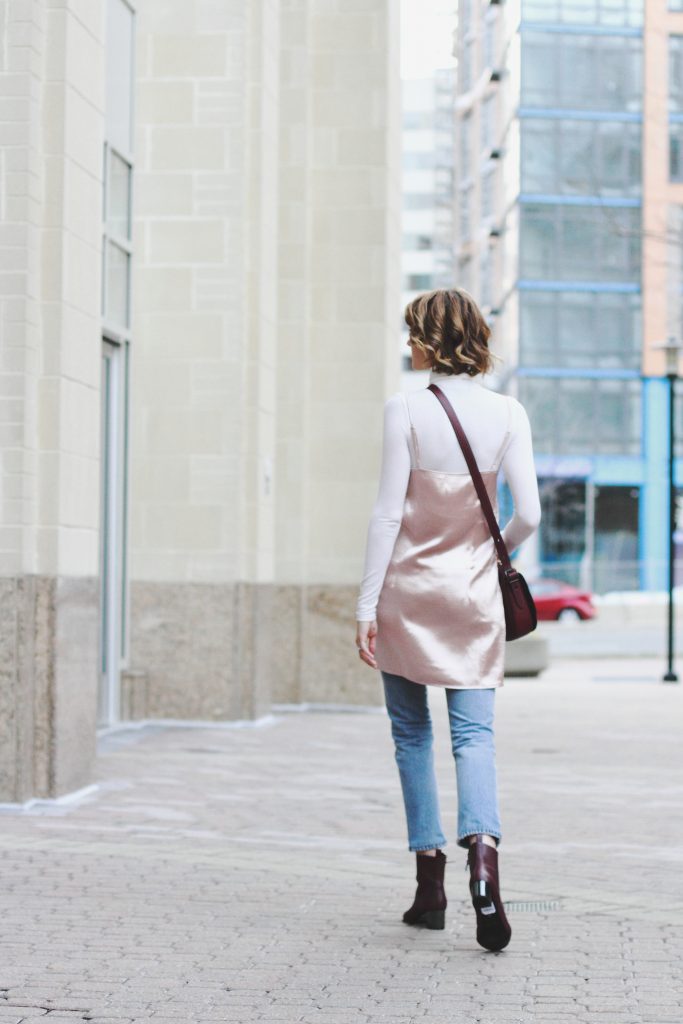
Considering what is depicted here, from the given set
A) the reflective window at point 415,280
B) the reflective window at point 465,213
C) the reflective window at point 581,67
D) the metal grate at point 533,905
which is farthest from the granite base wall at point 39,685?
the reflective window at point 415,280

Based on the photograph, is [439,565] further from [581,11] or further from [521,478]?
[581,11]

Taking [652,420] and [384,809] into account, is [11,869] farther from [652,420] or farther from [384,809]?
[652,420]

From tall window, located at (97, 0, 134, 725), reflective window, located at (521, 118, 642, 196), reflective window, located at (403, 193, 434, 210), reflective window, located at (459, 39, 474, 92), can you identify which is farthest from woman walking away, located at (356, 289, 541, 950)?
reflective window, located at (403, 193, 434, 210)

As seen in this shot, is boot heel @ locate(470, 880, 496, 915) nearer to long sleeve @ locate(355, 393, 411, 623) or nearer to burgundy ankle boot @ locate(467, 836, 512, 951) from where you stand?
burgundy ankle boot @ locate(467, 836, 512, 951)

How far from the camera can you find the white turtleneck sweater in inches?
221

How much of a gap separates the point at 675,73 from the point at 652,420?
1157 centimetres

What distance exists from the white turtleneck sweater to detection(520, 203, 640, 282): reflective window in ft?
179

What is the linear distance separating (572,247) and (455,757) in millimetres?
55564

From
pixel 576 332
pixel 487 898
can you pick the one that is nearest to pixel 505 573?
pixel 487 898

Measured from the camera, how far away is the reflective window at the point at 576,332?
193 feet

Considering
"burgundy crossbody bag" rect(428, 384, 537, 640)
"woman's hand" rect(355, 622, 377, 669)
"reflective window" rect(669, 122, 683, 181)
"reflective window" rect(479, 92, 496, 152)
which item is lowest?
"woman's hand" rect(355, 622, 377, 669)

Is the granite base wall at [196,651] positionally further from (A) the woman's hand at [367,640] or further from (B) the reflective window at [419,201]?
(B) the reflective window at [419,201]

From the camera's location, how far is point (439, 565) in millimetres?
5629

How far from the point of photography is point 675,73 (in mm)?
60312
